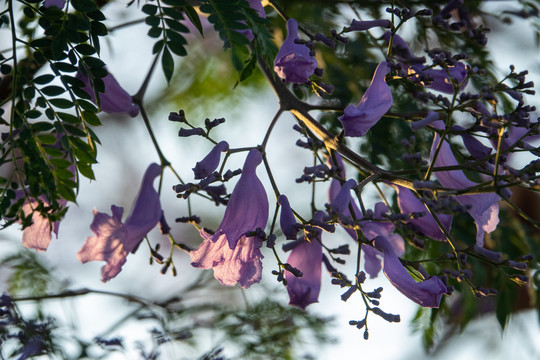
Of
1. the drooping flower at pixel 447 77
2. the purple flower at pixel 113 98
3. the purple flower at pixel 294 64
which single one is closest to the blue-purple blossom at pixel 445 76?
the drooping flower at pixel 447 77

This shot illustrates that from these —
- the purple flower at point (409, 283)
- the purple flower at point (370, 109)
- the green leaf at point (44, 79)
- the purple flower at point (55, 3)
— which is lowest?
the purple flower at point (409, 283)

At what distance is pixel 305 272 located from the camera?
97 centimetres

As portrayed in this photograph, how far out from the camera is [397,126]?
1.38m

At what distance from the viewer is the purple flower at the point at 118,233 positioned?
991 millimetres

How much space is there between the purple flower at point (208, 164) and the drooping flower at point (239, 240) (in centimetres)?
6

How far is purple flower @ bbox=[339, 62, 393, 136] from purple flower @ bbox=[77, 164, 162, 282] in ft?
1.17

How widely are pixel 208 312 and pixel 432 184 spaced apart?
3.39ft

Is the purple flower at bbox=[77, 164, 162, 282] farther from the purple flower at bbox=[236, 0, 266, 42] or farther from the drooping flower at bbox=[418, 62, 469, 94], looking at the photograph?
the drooping flower at bbox=[418, 62, 469, 94]

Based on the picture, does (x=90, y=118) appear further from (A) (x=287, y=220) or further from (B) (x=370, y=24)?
(B) (x=370, y=24)

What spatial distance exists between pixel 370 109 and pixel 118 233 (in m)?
A: 0.43

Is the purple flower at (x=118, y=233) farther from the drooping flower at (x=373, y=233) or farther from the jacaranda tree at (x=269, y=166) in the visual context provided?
the drooping flower at (x=373, y=233)

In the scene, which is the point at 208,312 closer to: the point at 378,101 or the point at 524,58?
the point at 378,101

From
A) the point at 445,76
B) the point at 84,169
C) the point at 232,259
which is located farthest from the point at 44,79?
the point at 445,76

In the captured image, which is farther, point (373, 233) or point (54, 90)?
point (373, 233)
